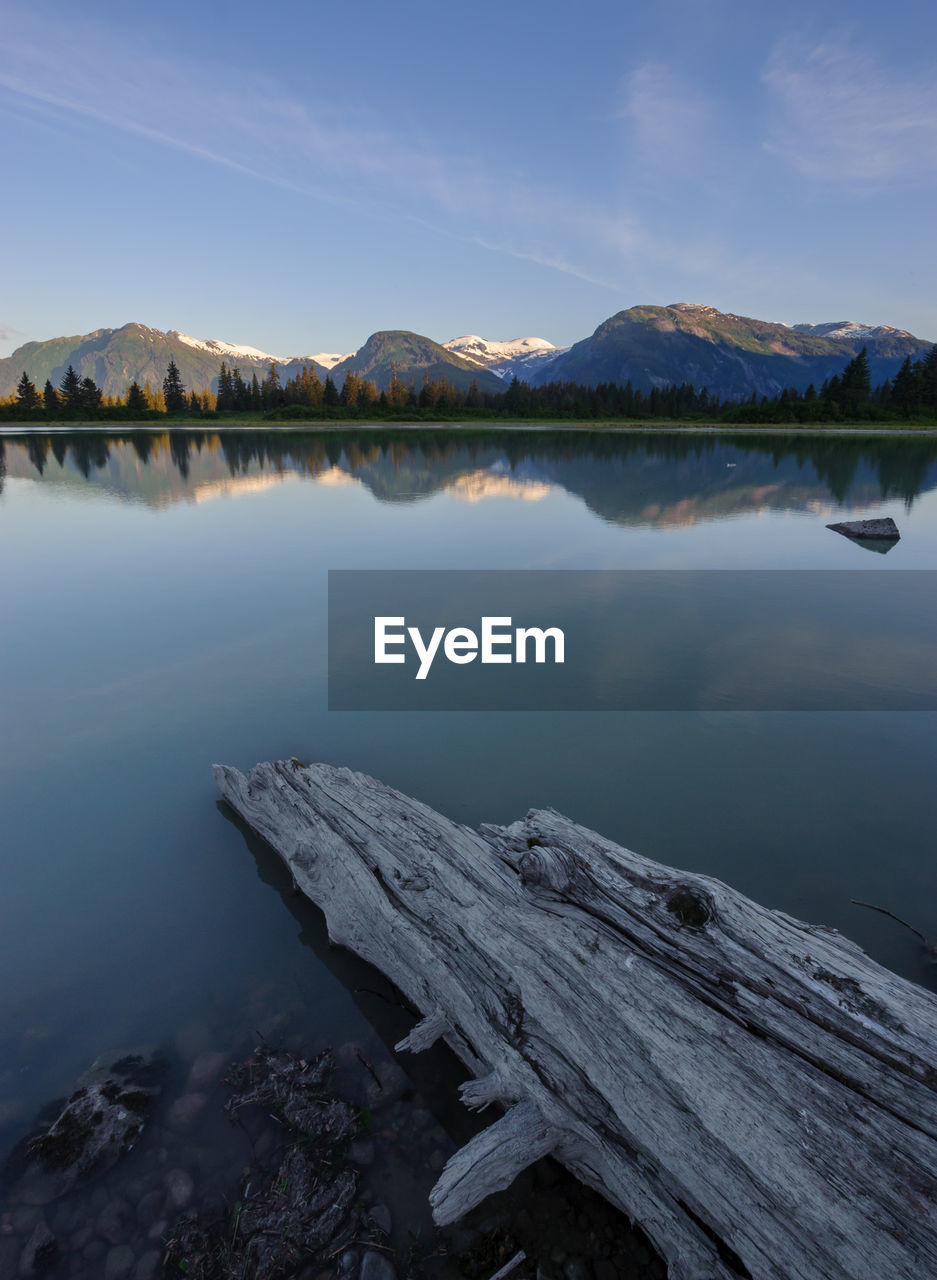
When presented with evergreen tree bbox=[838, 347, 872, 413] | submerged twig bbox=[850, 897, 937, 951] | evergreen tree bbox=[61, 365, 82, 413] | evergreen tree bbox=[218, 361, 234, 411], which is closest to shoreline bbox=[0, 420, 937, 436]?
evergreen tree bbox=[61, 365, 82, 413]

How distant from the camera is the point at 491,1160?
3.79m

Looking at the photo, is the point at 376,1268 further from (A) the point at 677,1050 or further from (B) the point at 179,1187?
(A) the point at 677,1050

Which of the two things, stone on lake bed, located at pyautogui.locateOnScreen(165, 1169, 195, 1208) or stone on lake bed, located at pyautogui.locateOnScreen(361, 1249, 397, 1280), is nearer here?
stone on lake bed, located at pyautogui.locateOnScreen(361, 1249, 397, 1280)

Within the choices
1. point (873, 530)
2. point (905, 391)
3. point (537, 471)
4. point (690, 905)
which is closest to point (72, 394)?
point (537, 471)

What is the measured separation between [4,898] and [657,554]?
1998cm

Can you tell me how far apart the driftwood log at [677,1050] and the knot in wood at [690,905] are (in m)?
0.01

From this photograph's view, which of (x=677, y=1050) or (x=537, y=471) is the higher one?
(x=537, y=471)

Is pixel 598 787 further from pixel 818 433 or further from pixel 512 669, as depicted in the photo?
pixel 818 433

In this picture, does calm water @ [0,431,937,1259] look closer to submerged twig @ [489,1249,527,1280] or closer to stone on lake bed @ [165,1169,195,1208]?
stone on lake bed @ [165,1169,195,1208]

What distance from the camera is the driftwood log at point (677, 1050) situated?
10.4ft

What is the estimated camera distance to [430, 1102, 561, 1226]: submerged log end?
3.63 meters

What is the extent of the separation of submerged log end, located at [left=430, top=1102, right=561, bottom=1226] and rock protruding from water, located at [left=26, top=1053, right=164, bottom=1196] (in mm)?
2238

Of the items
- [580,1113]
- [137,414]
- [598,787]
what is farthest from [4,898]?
[137,414]

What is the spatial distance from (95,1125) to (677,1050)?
159 inches
